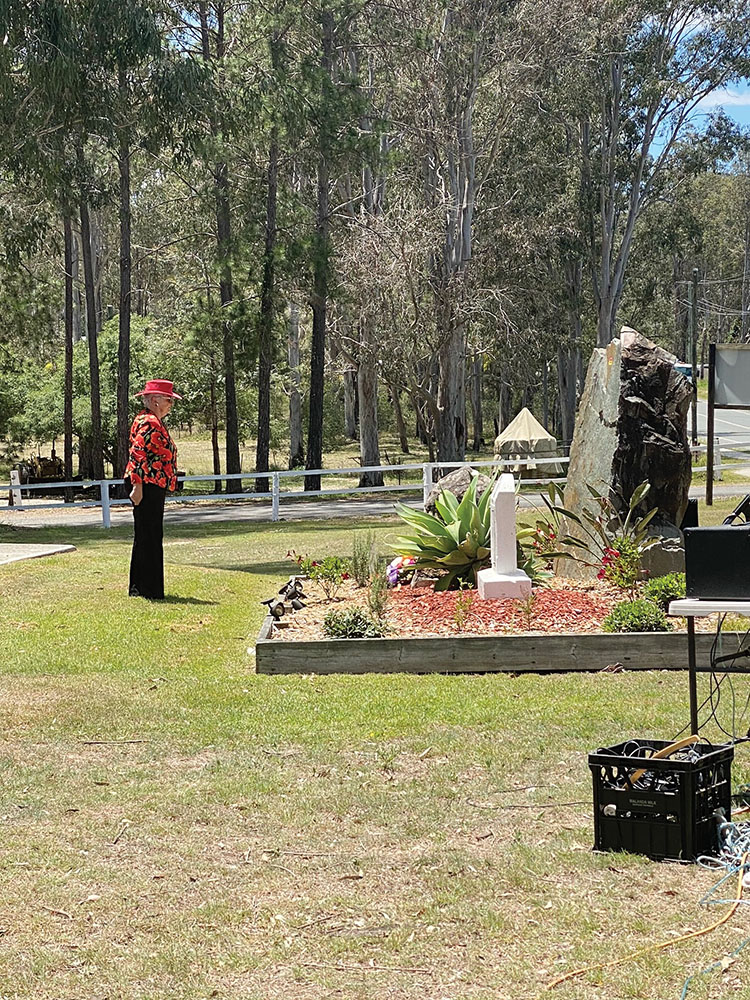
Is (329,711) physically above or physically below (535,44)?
below

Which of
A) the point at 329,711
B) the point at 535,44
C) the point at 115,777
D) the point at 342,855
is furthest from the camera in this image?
the point at 535,44

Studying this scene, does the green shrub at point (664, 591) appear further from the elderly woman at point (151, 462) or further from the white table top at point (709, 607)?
the elderly woman at point (151, 462)

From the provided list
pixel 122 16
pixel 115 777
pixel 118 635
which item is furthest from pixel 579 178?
pixel 115 777

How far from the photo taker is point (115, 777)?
682 centimetres

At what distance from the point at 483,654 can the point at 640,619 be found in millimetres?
1166

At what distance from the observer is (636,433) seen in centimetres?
1191

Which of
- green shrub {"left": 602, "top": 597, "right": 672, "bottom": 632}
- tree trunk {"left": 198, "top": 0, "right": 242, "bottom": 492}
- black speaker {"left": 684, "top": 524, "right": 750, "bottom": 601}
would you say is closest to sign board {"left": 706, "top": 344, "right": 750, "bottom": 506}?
green shrub {"left": 602, "top": 597, "right": 672, "bottom": 632}

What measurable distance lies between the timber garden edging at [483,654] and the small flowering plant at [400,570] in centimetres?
255

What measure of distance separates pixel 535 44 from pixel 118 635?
29.5 metres

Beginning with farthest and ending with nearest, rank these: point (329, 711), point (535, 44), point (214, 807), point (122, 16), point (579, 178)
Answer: point (579, 178)
point (535, 44)
point (122, 16)
point (329, 711)
point (214, 807)

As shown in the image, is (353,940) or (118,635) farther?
(118,635)

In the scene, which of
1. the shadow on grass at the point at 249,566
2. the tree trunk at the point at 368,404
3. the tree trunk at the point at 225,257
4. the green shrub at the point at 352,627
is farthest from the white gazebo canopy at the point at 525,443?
the green shrub at the point at 352,627

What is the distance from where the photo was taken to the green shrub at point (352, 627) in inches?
375

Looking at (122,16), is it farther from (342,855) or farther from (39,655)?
(342,855)
